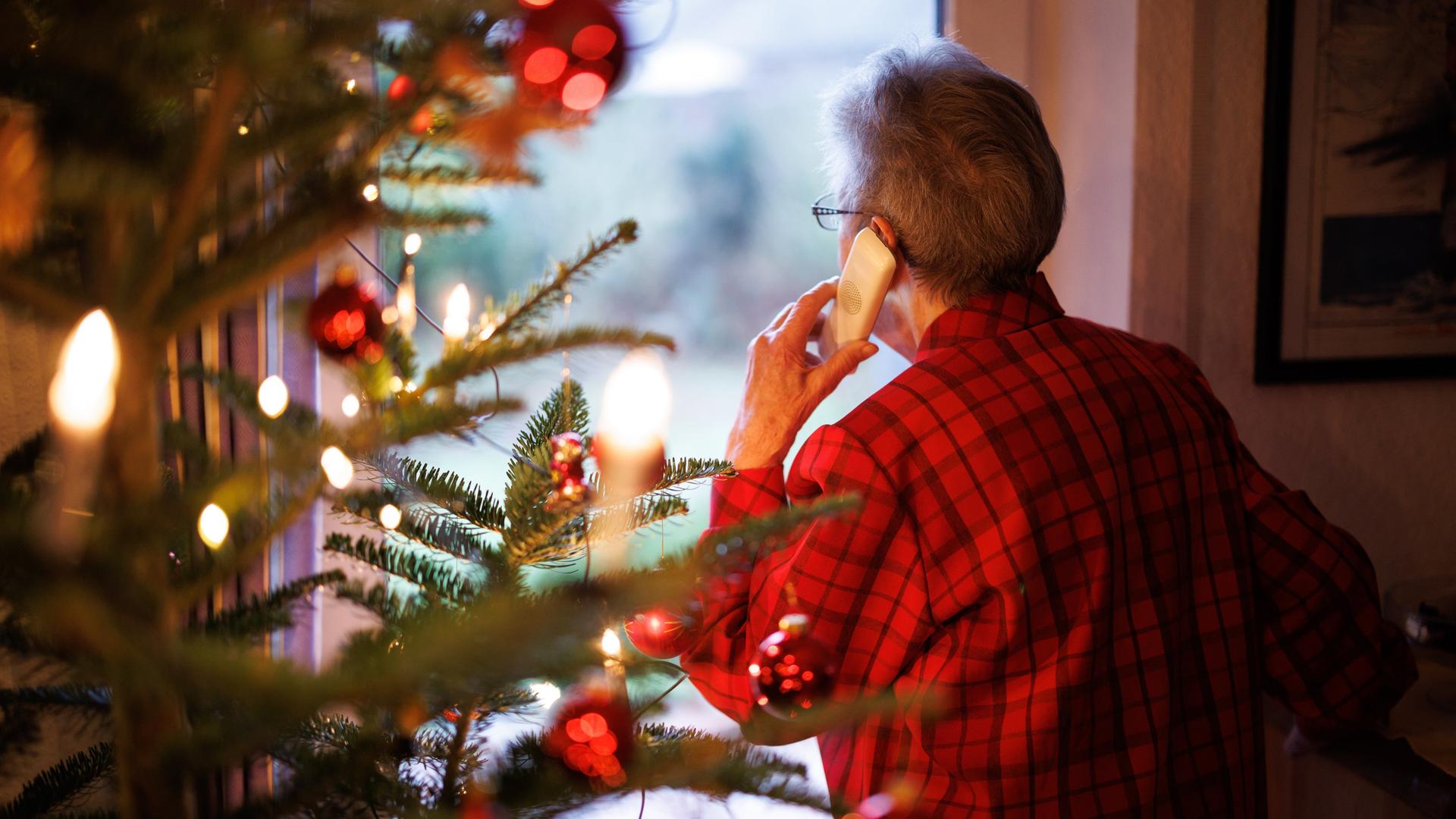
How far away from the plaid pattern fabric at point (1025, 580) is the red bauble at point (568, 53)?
50 cm

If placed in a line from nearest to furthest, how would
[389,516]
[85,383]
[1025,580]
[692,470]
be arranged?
[85,383]
[389,516]
[692,470]
[1025,580]

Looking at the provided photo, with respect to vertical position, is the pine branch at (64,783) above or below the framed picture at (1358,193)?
below

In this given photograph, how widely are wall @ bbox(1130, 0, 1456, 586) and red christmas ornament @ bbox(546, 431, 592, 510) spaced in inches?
44.4

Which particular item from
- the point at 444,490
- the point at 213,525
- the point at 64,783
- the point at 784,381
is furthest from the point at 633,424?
the point at 784,381

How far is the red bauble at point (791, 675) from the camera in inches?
22.1

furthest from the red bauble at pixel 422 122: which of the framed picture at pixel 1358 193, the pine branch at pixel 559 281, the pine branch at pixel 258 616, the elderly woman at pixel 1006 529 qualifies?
the framed picture at pixel 1358 193

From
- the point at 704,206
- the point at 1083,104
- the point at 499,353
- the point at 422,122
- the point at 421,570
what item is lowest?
the point at 421,570

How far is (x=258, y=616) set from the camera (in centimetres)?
43

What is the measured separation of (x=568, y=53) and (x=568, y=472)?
23cm

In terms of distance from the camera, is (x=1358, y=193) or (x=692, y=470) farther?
(x=1358, y=193)

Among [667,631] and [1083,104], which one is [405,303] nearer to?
[667,631]

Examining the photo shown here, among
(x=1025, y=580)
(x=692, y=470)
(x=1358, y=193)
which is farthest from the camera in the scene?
(x=1358, y=193)

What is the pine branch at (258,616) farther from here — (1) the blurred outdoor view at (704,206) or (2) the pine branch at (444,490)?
(1) the blurred outdoor view at (704,206)

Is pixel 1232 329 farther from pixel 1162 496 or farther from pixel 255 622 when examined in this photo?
pixel 255 622
